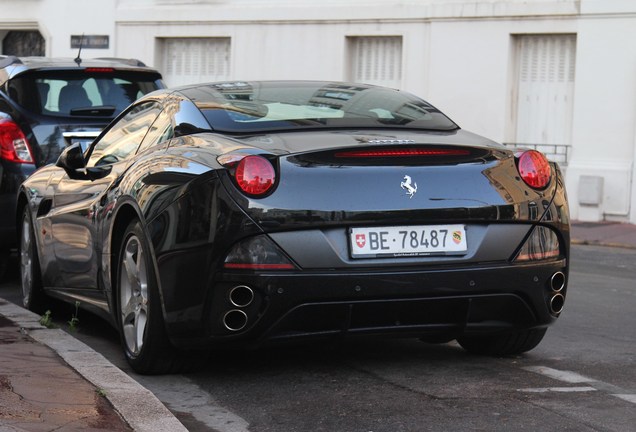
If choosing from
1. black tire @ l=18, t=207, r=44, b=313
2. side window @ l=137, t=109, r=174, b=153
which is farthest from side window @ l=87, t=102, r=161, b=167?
black tire @ l=18, t=207, r=44, b=313

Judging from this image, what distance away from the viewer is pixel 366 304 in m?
6.07

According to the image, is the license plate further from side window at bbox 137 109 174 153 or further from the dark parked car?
the dark parked car

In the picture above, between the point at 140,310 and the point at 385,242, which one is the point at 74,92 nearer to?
the point at 140,310

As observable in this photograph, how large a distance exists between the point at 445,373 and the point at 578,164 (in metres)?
14.0

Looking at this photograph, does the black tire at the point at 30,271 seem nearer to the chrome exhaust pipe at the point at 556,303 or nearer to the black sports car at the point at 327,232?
the black sports car at the point at 327,232

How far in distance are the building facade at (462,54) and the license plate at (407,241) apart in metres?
13.8

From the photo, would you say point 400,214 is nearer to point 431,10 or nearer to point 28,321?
point 28,321

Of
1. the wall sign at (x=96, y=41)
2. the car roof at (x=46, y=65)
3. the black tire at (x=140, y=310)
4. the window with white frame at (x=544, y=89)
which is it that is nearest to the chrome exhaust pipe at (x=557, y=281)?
the black tire at (x=140, y=310)

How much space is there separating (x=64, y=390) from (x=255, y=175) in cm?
124

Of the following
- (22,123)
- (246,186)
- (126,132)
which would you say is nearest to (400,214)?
(246,186)

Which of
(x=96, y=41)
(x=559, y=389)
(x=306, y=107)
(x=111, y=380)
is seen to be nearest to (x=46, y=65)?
(x=306, y=107)

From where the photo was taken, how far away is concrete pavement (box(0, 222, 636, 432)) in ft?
17.6

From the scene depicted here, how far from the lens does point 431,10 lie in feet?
73.2

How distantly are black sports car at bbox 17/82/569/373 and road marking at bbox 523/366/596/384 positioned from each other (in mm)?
256
